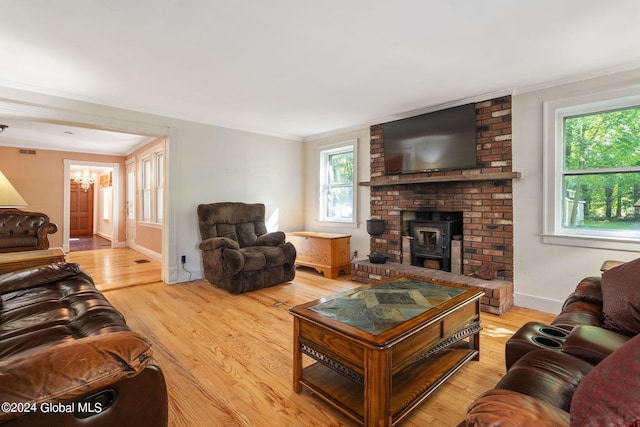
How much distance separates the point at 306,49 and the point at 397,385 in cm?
243

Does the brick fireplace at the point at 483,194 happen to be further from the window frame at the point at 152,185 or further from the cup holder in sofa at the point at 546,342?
the window frame at the point at 152,185

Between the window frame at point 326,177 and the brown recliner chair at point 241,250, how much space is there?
112 cm

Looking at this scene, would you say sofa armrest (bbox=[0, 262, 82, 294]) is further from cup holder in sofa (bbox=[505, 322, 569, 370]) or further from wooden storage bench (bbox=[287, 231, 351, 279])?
wooden storage bench (bbox=[287, 231, 351, 279])

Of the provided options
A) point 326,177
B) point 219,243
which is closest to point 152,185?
point 219,243

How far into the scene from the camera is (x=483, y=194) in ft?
11.5

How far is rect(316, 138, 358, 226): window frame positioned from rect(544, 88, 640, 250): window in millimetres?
2490

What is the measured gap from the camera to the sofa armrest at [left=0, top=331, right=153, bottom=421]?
68 centimetres

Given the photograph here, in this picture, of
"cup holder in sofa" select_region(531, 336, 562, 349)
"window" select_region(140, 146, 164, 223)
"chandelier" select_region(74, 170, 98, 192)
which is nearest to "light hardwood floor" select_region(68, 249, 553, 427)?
"cup holder in sofa" select_region(531, 336, 562, 349)

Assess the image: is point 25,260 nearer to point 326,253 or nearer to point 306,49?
point 306,49

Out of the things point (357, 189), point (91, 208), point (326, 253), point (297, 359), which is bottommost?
point (297, 359)

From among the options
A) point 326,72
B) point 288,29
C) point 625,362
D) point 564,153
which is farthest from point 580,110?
point 625,362

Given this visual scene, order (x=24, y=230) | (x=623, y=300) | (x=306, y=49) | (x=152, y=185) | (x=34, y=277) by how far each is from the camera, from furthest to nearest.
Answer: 1. (x=152, y=185)
2. (x=24, y=230)
3. (x=306, y=49)
4. (x=34, y=277)
5. (x=623, y=300)

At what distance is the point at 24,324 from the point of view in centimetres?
147

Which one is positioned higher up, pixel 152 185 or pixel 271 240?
pixel 152 185
